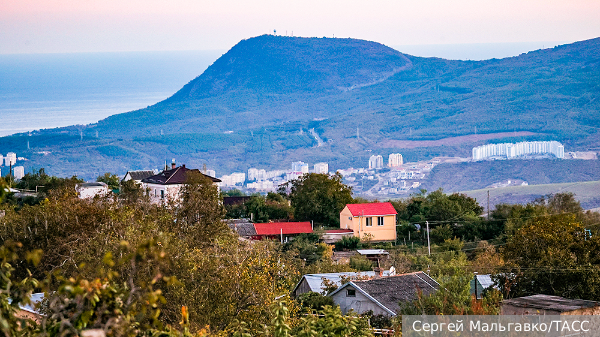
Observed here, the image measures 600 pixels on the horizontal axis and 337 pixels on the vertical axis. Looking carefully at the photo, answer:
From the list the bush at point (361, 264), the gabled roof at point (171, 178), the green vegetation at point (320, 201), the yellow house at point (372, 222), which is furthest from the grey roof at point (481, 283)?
the gabled roof at point (171, 178)

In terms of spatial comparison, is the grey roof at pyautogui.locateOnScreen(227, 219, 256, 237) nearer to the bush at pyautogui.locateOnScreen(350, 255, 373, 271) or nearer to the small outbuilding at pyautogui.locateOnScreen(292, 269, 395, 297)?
the bush at pyautogui.locateOnScreen(350, 255, 373, 271)

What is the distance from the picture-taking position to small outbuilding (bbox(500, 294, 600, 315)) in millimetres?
14836

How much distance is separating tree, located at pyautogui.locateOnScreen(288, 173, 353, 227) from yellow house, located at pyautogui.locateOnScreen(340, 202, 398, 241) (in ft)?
11.1

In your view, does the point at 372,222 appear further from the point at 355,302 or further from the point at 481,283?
the point at 355,302

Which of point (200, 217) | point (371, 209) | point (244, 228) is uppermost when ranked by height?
point (200, 217)

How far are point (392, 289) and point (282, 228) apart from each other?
81.2ft

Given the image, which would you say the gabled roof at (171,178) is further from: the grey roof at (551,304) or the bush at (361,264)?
the grey roof at (551,304)

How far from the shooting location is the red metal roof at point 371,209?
1955 inches

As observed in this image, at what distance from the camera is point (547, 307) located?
1520cm

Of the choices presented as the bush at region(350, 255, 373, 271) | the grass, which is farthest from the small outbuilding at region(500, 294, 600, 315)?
the grass

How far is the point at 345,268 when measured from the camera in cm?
3272

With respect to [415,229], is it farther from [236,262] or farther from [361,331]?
[361,331]

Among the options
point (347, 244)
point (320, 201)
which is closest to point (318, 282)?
point (347, 244)

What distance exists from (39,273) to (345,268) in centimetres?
1506
